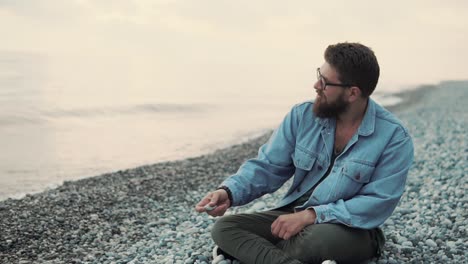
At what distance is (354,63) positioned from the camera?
459 cm

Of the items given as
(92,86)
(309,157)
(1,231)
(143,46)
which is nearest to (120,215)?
(1,231)

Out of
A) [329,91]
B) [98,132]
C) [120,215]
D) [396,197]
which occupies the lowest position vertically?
[98,132]

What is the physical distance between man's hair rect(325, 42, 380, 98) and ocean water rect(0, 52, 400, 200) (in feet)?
27.2

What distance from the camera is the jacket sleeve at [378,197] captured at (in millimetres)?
4586

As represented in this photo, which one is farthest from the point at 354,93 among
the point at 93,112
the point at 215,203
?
the point at 93,112

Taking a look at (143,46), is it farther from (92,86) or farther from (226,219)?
(226,219)

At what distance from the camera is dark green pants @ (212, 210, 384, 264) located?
4551 mm

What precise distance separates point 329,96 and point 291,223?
1041mm

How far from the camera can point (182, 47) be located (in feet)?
295

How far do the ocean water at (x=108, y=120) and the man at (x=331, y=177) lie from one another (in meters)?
7.53

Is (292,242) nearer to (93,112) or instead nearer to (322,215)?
(322,215)

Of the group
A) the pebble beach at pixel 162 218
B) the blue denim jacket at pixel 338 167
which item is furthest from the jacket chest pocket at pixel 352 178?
the pebble beach at pixel 162 218

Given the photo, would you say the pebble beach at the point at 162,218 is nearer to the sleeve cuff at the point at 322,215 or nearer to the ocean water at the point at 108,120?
the sleeve cuff at the point at 322,215

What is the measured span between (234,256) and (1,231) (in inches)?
146
